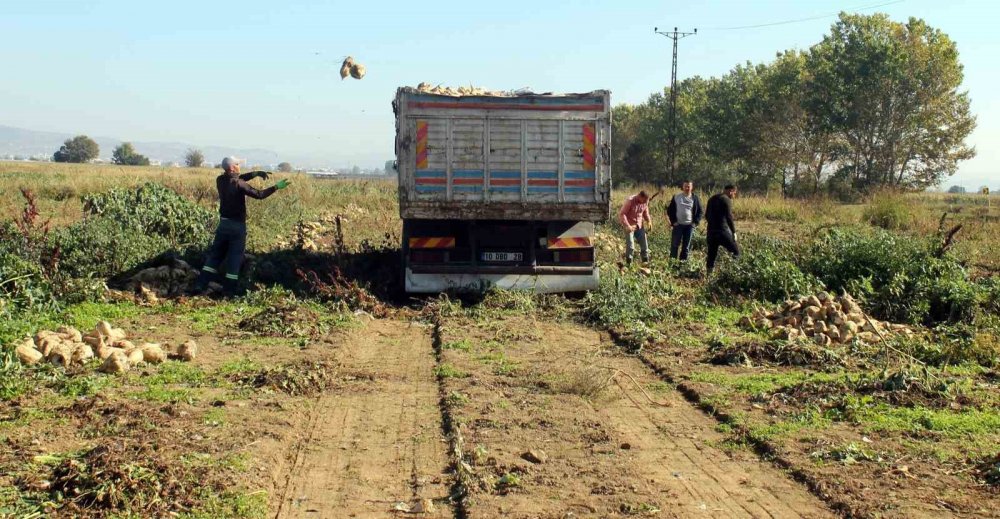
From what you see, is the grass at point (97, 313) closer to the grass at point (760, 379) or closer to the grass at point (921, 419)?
the grass at point (760, 379)

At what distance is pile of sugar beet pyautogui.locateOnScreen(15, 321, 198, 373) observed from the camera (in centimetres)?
803

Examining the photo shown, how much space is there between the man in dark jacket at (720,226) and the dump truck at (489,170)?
11.3ft

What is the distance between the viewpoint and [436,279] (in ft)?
41.5

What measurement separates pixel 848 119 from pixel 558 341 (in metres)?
40.3

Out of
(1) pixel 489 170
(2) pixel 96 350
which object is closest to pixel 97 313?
(2) pixel 96 350

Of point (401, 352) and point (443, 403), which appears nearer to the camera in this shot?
point (443, 403)

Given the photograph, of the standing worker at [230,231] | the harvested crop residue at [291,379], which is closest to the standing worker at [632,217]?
the standing worker at [230,231]

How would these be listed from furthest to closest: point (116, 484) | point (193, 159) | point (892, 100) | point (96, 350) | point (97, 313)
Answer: point (193, 159), point (892, 100), point (97, 313), point (96, 350), point (116, 484)

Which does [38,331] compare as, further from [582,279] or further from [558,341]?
[582,279]

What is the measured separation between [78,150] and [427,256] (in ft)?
368

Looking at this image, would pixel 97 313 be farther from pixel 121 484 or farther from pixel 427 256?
pixel 121 484

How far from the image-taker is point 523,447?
20.7ft

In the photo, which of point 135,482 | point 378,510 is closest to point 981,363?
point 378,510

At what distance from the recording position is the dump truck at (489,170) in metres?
12.2
